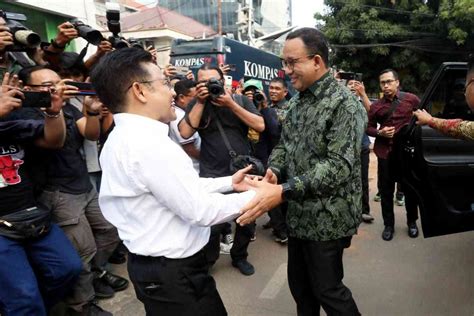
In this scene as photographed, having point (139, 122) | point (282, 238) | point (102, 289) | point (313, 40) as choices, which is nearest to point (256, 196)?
point (139, 122)

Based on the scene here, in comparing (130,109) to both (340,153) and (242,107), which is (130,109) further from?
(242,107)

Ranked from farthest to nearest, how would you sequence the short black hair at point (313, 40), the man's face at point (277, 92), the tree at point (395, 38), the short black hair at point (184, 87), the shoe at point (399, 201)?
the tree at point (395, 38), the shoe at point (399, 201), the man's face at point (277, 92), the short black hair at point (184, 87), the short black hair at point (313, 40)

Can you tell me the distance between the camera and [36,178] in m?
2.39

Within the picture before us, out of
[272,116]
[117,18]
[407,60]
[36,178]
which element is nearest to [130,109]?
[36,178]

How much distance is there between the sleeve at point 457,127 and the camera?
211 cm

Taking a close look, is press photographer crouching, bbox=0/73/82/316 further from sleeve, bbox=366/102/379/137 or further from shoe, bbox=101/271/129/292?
sleeve, bbox=366/102/379/137

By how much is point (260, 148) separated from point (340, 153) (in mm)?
2122

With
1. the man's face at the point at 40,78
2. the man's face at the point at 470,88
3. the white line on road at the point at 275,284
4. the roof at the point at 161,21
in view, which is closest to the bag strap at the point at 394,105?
the man's face at the point at 470,88

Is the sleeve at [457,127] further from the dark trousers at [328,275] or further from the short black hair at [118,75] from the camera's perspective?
the short black hair at [118,75]

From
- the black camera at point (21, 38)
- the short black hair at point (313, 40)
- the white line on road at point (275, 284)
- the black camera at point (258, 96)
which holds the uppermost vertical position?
the black camera at point (21, 38)

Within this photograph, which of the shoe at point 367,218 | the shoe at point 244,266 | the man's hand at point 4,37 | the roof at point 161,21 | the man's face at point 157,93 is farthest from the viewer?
the roof at point 161,21

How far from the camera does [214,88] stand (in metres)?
2.76

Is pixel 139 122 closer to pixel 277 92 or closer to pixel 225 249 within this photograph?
pixel 225 249

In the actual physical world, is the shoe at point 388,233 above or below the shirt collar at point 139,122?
below
